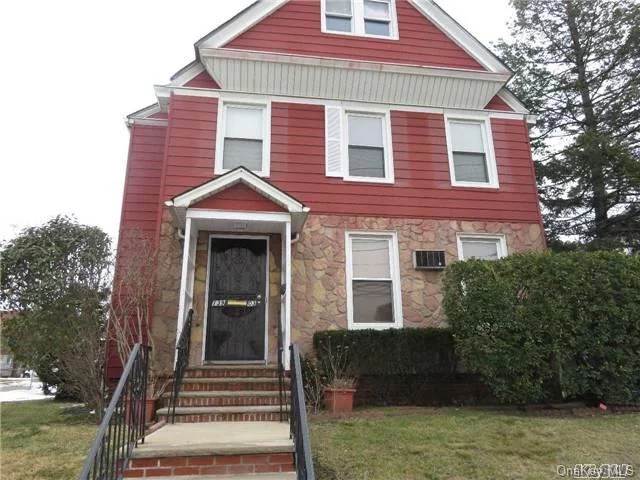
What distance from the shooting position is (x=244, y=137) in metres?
8.29

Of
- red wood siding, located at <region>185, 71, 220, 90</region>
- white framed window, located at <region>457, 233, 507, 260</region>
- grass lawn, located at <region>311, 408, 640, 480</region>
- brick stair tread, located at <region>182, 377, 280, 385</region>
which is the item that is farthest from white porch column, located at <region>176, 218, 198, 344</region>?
white framed window, located at <region>457, 233, 507, 260</region>

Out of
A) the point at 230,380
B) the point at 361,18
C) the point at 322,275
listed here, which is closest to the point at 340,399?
the point at 230,380

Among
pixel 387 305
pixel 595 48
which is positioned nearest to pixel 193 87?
pixel 387 305

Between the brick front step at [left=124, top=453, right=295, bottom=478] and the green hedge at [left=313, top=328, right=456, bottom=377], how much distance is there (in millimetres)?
3016

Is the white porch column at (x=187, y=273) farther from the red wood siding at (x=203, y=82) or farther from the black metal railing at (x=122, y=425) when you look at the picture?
the red wood siding at (x=203, y=82)

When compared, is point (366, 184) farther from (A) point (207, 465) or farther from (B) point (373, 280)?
(A) point (207, 465)

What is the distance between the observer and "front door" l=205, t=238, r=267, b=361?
7.12 metres

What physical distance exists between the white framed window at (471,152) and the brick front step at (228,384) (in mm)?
5346

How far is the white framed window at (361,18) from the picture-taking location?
30.1 feet

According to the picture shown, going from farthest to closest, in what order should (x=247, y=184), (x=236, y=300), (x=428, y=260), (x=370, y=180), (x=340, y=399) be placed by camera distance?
(x=370, y=180)
(x=428, y=260)
(x=236, y=300)
(x=247, y=184)
(x=340, y=399)

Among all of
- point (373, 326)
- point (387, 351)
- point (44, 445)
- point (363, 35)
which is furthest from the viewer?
point (363, 35)

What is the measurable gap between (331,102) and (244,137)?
74.0 inches

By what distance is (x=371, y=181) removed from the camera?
836 centimetres

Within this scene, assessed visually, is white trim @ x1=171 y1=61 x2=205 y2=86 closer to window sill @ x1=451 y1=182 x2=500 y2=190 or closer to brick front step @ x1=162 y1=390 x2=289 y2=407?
window sill @ x1=451 y1=182 x2=500 y2=190
